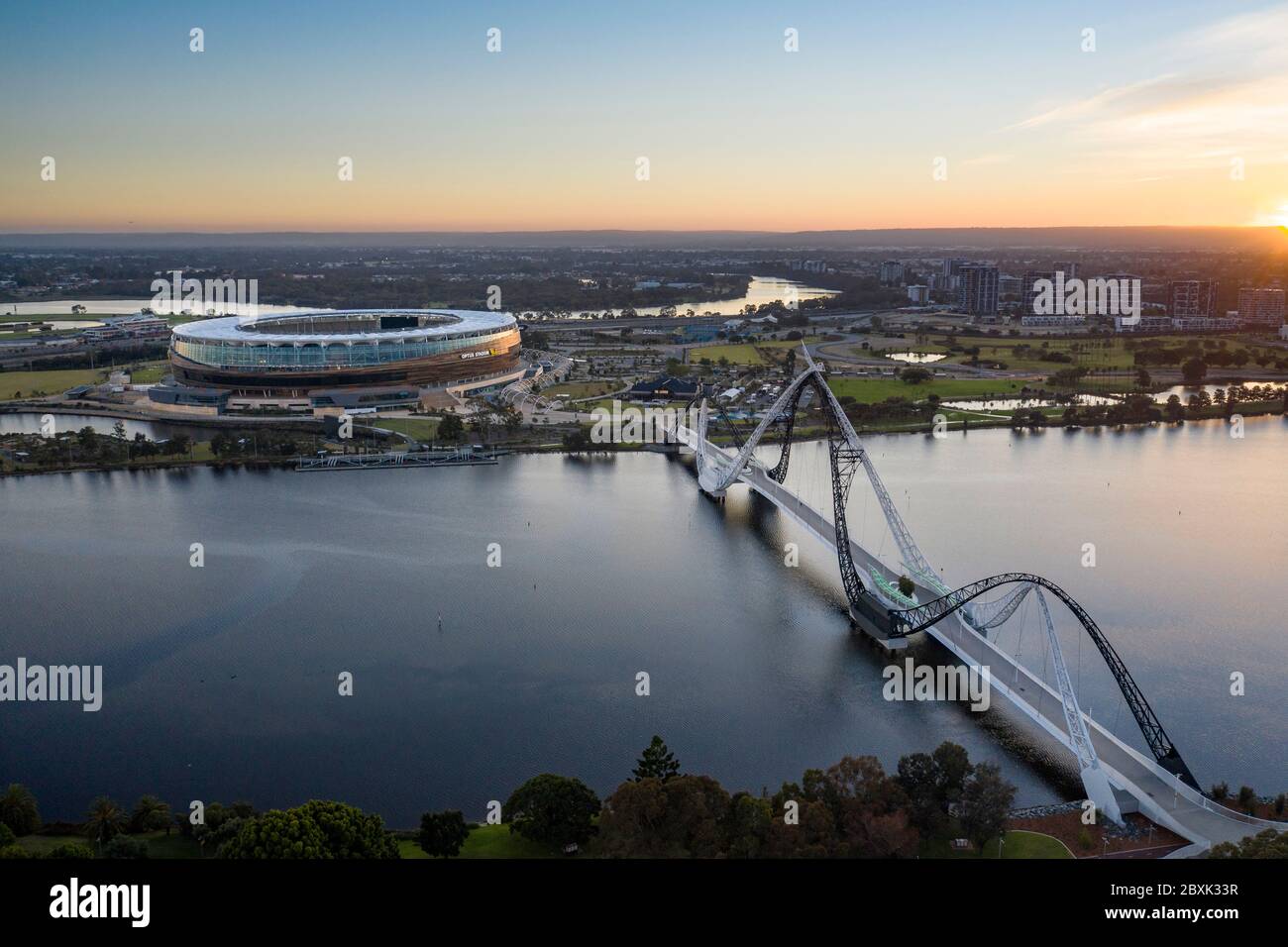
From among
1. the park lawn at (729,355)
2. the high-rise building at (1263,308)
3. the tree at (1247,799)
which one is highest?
the high-rise building at (1263,308)

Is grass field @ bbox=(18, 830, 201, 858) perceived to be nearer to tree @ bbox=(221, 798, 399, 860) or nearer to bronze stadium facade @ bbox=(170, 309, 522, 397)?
tree @ bbox=(221, 798, 399, 860)

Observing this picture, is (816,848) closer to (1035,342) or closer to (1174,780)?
(1174,780)

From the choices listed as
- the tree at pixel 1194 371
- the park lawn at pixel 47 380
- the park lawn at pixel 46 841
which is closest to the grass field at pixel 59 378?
the park lawn at pixel 47 380

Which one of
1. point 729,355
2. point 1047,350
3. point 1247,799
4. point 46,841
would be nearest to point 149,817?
point 46,841

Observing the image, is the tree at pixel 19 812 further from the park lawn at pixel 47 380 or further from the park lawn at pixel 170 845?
the park lawn at pixel 47 380

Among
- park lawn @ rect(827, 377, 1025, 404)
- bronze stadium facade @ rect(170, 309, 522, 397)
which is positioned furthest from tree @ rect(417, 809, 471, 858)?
bronze stadium facade @ rect(170, 309, 522, 397)

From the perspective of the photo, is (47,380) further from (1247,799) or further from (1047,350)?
(1047,350)

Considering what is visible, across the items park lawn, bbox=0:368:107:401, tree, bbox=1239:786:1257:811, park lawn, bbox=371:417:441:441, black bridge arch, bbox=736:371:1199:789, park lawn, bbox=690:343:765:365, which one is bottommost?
tree, bbox=1239:786:1257:811
